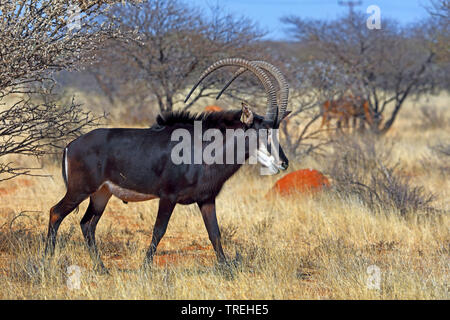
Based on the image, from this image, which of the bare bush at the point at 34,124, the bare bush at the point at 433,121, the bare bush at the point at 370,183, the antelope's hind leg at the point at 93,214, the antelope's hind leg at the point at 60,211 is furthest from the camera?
the bare bush at the point at 433,121

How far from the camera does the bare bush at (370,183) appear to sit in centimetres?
845

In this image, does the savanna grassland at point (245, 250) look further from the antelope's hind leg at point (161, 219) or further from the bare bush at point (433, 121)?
the bare bush at point (433, 121)

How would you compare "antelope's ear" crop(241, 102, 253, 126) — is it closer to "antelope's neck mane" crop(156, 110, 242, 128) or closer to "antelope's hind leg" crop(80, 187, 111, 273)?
"antelope's neck mane" crop(156, 110, 242, 128)

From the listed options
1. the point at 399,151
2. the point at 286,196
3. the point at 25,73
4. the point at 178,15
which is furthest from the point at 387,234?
the point at 399,151

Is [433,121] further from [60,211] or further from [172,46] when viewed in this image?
[60,211]

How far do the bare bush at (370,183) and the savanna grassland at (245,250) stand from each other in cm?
19

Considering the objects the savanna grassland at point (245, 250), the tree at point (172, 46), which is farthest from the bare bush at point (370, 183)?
the tree at point (172, 46)

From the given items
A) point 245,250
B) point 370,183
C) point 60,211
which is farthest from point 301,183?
point 60,211

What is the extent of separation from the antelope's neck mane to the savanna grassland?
1462mm

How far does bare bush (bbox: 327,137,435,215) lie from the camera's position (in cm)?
845

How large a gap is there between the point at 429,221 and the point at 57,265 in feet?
16.2

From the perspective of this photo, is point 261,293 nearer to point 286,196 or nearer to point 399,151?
point 286,196

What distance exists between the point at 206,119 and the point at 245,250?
161cm
